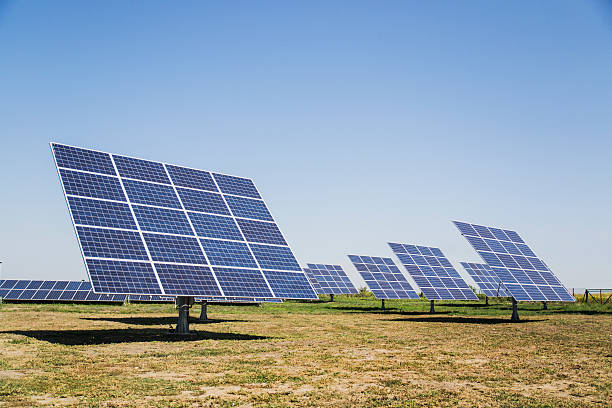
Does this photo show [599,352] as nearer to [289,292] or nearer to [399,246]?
[289,292]

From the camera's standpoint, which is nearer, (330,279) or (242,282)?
(242,282)

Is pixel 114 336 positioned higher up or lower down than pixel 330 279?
lower down

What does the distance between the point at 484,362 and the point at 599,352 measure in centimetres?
527

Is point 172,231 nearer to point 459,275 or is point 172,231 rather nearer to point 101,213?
point 101,213

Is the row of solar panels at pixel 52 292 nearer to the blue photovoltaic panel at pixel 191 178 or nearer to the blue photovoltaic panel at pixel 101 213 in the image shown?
the blue photovoltaic panel at pixel 191 178

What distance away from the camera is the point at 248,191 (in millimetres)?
28328

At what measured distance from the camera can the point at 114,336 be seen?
2230 centimetres

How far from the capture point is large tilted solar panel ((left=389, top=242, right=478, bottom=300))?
43.4m

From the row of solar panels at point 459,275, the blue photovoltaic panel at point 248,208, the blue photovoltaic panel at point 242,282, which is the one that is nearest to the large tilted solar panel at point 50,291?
the row of solar panels at point 459,275

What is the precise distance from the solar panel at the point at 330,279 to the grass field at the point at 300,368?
3994 centimetres

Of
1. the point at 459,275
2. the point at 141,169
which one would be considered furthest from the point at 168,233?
the point at 459,275

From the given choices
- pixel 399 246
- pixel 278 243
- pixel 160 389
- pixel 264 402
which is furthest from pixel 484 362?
pixel 399 246

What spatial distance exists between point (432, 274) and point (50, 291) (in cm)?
3403

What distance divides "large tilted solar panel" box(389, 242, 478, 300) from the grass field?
58.5 feet
